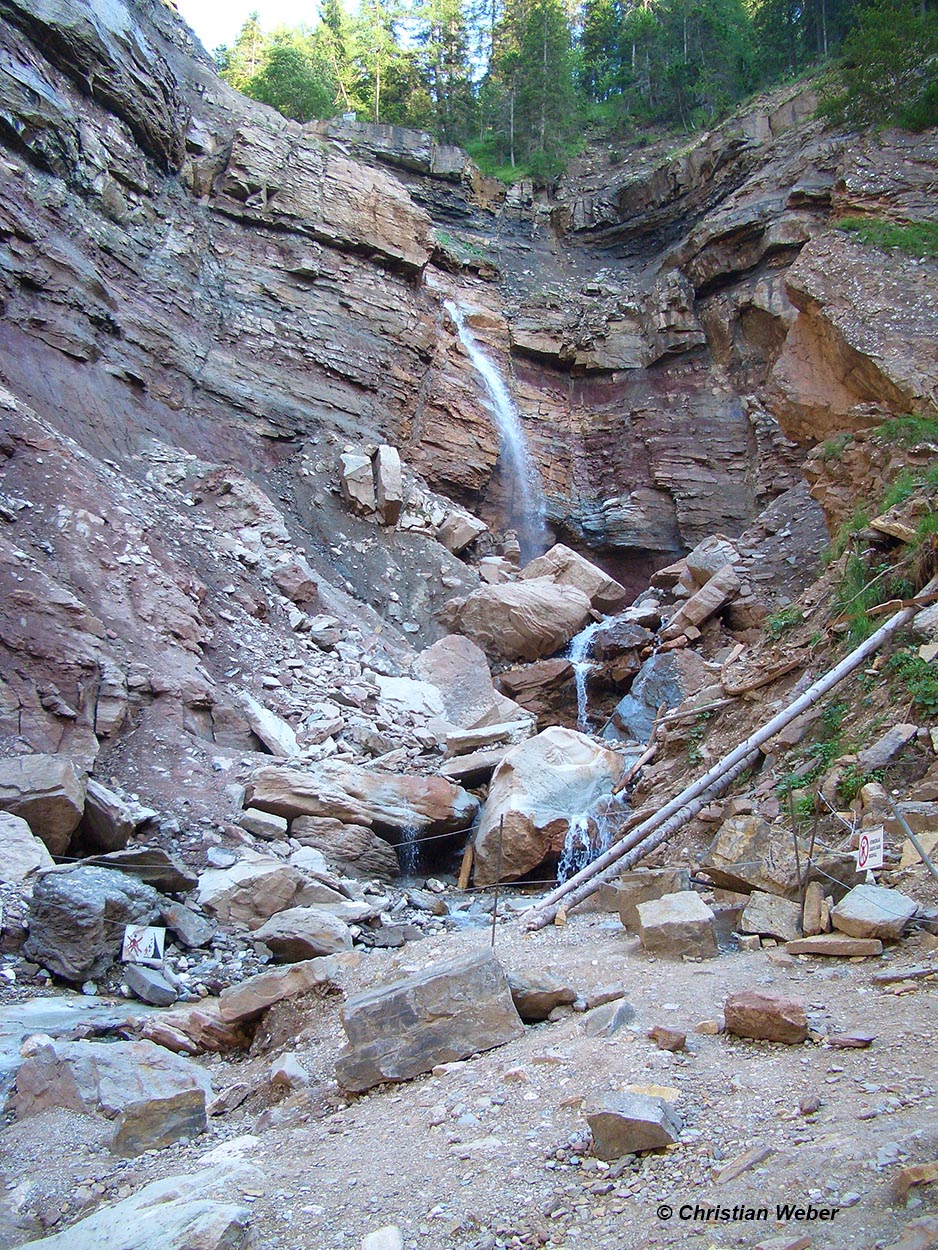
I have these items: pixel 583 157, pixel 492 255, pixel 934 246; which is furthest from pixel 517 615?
pixel 583 157

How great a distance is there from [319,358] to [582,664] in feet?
38.4

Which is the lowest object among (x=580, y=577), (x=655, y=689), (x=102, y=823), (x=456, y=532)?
(x=102, y=823)

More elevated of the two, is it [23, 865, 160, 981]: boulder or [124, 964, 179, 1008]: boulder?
[23, 865, 160, 981]: boulder

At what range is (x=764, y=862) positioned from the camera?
18.7 ft

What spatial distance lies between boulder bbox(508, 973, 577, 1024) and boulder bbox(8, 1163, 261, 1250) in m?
1.69

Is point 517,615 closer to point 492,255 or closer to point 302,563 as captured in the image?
point 302,563

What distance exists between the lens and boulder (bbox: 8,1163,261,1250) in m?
2.73

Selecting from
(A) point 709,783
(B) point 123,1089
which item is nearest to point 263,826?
(A) point 709,783

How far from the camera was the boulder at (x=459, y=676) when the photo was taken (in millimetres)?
16562

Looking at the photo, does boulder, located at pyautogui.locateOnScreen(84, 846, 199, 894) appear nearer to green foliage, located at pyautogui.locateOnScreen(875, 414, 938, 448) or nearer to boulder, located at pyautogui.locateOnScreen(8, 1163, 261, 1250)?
boulder, located at pyautogui.locateOnScreen(8, 1163, 261, 1250)

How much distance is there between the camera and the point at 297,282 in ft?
80.0

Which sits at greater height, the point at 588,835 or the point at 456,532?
the point at 456,532

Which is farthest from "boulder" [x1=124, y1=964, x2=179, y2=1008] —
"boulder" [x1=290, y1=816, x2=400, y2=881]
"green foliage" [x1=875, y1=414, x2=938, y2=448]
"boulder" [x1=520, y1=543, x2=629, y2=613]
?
"boulder" [x1=520, y1=543, x2=629, y2=613]

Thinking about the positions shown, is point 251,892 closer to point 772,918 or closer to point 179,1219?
point 772,918
